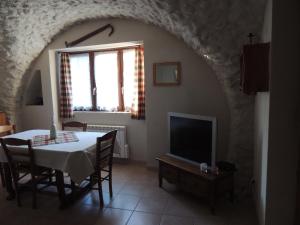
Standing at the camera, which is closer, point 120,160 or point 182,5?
point 182,5

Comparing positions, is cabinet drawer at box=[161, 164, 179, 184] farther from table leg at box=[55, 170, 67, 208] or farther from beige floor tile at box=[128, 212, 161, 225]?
table leg at box=[55, 170, 67, 208]

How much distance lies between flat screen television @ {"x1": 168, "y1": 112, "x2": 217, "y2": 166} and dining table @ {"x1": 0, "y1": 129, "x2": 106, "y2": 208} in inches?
41.0

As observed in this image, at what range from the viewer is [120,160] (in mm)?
4094

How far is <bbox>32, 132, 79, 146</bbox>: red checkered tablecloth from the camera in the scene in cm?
268

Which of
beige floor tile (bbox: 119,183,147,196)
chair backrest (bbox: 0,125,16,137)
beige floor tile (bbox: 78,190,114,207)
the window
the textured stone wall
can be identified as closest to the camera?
the textured stone wall

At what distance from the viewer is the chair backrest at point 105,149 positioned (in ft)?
8.29

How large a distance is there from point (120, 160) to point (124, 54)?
186cm

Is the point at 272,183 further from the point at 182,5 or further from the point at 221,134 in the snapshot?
the point at 182,5

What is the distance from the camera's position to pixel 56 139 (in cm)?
282

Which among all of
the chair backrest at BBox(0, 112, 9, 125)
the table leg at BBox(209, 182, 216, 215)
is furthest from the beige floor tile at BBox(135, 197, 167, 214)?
the chair backrest at BBox(0, 112, 9, 125)


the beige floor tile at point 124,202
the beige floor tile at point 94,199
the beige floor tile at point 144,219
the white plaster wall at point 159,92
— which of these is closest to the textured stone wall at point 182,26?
the white plaster wall at point 159,92

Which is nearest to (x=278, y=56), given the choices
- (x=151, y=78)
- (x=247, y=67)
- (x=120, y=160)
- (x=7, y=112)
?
(x=247, y=67)

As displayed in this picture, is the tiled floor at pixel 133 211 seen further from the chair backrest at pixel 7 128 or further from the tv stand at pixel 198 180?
the chair backrest at pixel 7 128

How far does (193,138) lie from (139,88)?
1416mm
